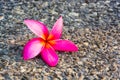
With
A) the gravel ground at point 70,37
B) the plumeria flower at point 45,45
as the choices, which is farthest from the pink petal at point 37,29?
the gravel ground at point 70,37

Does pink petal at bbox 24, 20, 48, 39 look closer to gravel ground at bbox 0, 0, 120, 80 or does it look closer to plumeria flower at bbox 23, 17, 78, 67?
plumeria flower at bbox 23, 17, 78, 67

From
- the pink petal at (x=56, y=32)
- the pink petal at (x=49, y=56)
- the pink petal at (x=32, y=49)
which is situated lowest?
the pink petal at (x=49, y=56)

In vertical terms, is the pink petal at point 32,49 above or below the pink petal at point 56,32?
below

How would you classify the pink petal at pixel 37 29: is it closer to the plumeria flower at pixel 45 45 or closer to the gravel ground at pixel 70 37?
the plumeria flower at pixel 45 45

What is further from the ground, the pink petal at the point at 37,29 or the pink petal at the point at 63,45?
the pink petal at the point at 37,29

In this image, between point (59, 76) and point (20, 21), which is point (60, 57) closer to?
point (59, 76)

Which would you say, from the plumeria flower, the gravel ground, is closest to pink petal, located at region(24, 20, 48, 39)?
the plumeria flower

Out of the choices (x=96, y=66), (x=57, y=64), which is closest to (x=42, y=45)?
(x=57, y=64)
